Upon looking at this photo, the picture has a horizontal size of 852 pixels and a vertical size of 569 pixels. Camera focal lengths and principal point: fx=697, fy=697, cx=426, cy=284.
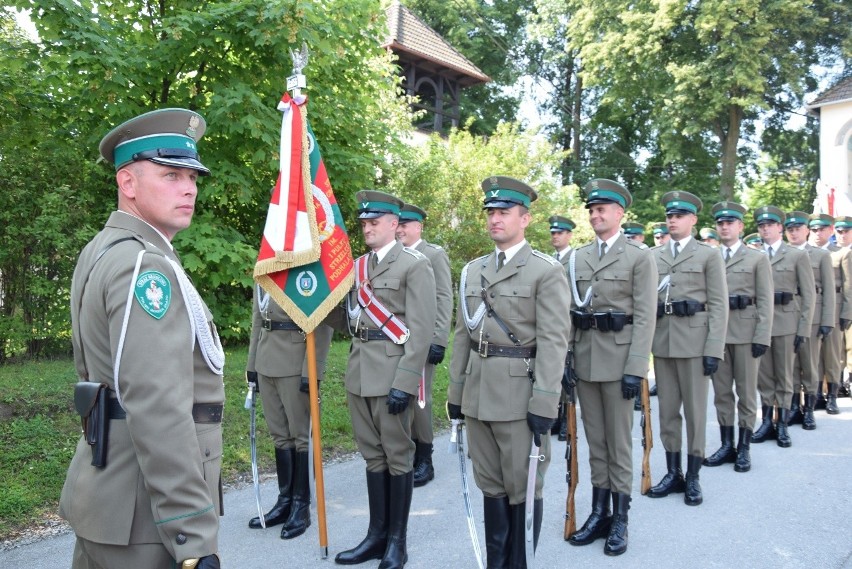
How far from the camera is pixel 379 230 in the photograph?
4.49 meters

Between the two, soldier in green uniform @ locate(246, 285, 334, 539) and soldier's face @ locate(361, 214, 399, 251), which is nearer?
soldier's face @ locate(361, 214, 399, 251)

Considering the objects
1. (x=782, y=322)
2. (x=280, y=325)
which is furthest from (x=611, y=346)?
(x=782, y=322)

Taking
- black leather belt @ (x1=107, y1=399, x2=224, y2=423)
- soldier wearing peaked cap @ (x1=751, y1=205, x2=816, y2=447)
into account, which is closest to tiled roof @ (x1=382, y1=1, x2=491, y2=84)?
soldier wearing peaked cap @ (x1=751, y1=205, x2=816, y2=447)

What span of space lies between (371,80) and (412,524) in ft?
22.5

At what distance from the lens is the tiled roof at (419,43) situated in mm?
21484

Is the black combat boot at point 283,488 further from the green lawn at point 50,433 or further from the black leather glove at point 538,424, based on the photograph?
the black leather glove at point 538,424

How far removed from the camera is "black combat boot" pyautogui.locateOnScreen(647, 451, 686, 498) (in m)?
5.34

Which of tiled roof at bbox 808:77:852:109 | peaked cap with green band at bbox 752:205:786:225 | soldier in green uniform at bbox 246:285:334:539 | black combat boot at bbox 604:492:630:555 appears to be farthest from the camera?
tiled roof at bbox 808:77:852:109

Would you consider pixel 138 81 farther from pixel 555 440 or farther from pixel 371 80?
pixel 555 440

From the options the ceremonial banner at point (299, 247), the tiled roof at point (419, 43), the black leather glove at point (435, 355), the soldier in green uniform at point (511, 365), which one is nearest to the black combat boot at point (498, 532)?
the soldier in green uniform at point (511, 365)

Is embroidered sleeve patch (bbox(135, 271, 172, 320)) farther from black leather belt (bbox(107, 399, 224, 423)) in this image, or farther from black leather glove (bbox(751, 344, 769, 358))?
black leather glove (bbox(751, 344, 769, 358))

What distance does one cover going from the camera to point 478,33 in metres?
33.6

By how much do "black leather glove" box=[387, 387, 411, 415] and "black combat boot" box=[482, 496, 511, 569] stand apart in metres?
0.73

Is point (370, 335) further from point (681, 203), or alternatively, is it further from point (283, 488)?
point (681, 203)
